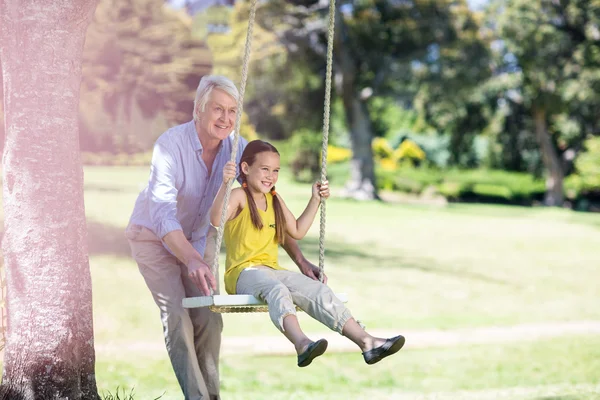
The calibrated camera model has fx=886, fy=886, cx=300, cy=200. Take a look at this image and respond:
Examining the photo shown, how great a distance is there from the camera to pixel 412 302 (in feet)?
39.3

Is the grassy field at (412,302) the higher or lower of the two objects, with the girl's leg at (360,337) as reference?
lower

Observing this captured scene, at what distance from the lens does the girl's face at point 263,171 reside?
3885 millimetres

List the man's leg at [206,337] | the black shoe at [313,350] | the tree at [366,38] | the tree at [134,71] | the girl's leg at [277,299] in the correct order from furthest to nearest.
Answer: the tree at [134,71] → the tree at [366,38] → the man's leg at [206,337] → the girl's leg at [277,299] → the black shoe at [313,350]

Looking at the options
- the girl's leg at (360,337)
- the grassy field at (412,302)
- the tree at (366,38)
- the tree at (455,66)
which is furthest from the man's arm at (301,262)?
the tree at (455,66)

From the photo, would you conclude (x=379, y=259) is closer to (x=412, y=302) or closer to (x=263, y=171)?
(x=412, y=302)

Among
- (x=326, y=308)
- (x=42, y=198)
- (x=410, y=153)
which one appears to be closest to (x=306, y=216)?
(x=326, y=308)

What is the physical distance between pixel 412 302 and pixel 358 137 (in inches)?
542

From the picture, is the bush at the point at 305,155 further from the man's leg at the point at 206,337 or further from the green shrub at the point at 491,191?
the man's leg at the point at 206,337

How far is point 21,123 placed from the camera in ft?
13.2

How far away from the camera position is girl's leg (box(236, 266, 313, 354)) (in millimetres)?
3528

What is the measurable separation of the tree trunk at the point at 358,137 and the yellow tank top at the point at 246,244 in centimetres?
2077

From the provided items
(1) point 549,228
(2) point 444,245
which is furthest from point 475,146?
(2) point 444,245

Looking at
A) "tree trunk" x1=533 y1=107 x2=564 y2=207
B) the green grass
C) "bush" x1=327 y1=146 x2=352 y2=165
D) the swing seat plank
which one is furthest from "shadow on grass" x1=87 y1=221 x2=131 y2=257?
"bush" x1=327 y1=146 x2=352 y2=165

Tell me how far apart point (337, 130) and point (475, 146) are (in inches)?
228
